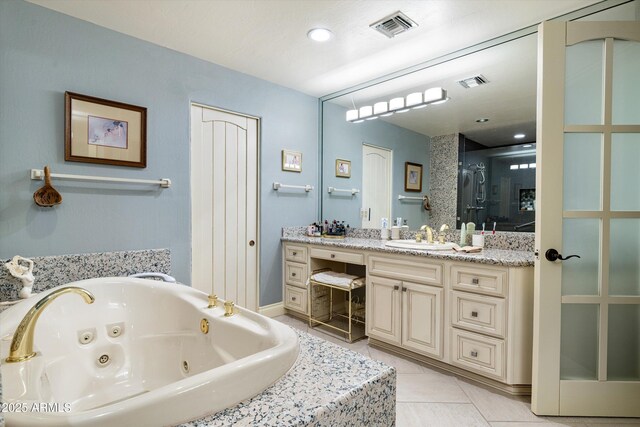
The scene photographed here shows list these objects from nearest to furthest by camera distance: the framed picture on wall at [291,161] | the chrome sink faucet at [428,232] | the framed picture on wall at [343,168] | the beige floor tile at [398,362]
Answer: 1. the beige floor tile at [398,362]
2. the chrome sink faucet at [428,232]
3. the framed picture on wall at [291,161]
4. the framed picture on wall at [343,168]

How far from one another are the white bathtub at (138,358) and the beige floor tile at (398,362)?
4.35ft

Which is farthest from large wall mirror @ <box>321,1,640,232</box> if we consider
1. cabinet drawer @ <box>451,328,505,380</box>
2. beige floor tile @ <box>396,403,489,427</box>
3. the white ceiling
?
beige floor tile @ <box>396,403,489,427</box>

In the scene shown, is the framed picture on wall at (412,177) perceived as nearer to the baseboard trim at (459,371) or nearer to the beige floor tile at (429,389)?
the baseboard trim at (459,371)

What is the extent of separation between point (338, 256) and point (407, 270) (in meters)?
0.65

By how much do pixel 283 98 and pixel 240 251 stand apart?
1.58m

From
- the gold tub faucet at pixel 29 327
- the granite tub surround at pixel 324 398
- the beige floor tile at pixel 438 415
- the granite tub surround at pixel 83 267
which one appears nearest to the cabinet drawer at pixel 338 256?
the beige floor tile at pixel 438 415

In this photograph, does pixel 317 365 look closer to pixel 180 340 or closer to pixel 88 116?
pixel 180 340

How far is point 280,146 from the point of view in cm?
324

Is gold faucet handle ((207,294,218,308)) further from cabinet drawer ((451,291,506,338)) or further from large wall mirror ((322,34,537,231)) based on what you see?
large wall mirror ((322,34,537,231))

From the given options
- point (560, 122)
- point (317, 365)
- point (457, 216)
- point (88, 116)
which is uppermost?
point (88, 116)

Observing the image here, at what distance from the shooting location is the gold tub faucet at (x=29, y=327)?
104 centimetres

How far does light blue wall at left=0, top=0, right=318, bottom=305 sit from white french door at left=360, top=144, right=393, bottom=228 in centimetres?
100

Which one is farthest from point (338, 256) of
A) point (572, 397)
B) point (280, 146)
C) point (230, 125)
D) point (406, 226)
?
point (572, 397)

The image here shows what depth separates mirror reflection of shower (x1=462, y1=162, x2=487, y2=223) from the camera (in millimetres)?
2420
